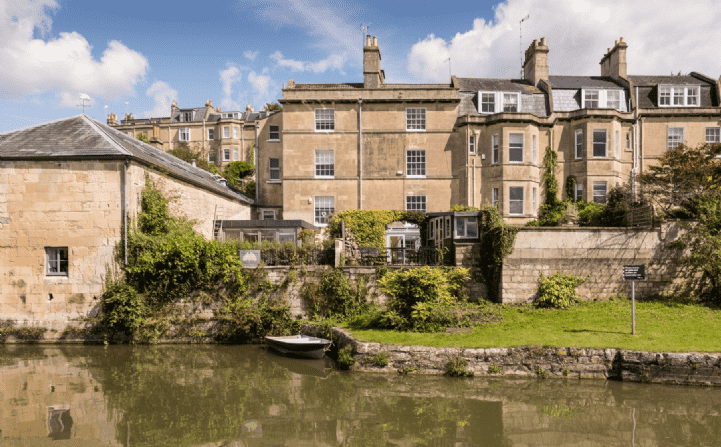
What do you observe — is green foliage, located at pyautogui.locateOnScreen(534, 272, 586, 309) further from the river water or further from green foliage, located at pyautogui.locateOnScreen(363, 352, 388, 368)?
green foliage, located at pyautogui.locateOnScreen(363, 352, 388, 368)

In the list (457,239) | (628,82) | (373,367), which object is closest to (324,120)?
(457,239)

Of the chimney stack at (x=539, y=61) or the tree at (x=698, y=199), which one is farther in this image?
the chimney stack at (x=539, y=61)

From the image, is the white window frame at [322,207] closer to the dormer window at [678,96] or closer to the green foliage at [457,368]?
Result: the green foliage at [457,368]

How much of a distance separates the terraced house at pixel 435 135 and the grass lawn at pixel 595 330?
10.4 meters

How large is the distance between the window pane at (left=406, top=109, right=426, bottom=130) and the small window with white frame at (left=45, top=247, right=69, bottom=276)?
1841 cm

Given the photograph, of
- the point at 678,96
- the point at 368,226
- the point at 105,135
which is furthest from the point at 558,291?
the point at 105,135

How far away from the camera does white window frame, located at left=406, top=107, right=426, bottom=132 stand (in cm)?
2547

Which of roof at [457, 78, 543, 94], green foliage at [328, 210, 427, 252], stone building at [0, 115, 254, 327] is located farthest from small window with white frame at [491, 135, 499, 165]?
stone building at [0, 115, 254, 327]

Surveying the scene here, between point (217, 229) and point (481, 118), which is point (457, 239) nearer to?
point (481, 118)

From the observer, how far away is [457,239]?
1773 centimetres

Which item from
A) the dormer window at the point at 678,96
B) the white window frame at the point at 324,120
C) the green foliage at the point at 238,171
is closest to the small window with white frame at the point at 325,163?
the white window frame at the point at 324,120

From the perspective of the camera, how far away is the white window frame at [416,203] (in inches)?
1008

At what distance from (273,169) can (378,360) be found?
18.4 m

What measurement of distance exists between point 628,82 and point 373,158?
16373mm
